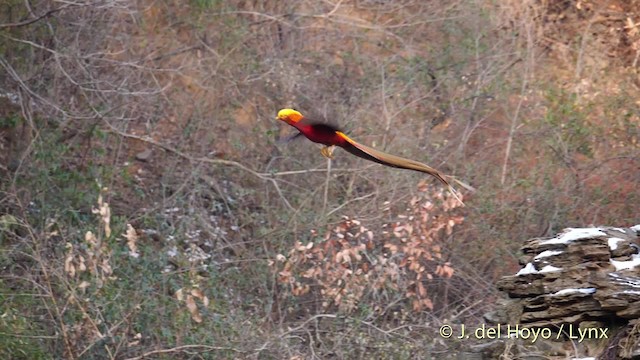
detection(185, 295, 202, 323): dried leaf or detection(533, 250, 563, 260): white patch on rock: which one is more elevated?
detection(533, 250, 563, 260): white patch on rock

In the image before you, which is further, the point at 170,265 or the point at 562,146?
the point at 562,146

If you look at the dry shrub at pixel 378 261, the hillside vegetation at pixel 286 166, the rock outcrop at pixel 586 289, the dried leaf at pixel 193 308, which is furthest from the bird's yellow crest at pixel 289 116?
the dry shrub at pixel 378 261

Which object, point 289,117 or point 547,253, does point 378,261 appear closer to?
point 547,253

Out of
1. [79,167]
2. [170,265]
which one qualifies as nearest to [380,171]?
[170,265]

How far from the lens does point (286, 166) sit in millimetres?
9602

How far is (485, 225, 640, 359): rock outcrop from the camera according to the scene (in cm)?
542

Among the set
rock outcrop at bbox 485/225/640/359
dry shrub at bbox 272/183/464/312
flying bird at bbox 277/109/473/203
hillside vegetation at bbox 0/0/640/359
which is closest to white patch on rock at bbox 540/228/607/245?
rock outcrop at bbox 485/225/640/359

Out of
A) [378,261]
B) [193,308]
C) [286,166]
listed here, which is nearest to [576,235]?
[378,261]

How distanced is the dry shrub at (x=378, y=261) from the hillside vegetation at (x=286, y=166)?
22 mm

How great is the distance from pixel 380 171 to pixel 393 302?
1.42m

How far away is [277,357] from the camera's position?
7.21 m

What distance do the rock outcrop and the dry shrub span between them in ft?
6.98

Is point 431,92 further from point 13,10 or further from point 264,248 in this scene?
point 13,10

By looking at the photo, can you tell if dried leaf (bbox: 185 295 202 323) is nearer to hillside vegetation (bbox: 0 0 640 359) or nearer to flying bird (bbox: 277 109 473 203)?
hillside vegetation (bbox: 0 0 640 359)
